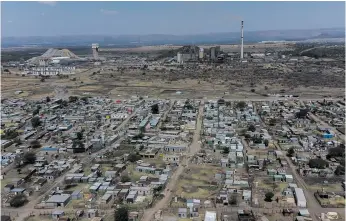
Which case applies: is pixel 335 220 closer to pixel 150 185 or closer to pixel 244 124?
pixel 150 185

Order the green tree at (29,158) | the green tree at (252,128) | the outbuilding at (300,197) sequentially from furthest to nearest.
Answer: the green tree at (252,128) < the green tree at (29,158) < the outbuilding at (300,197)

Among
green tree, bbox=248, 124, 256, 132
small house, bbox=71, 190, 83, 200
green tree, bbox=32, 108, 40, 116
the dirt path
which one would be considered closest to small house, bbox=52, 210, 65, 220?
small house, bbox=71, 190, 83, 200

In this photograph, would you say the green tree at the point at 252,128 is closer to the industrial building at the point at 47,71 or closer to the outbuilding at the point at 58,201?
the outbuilding at the point at 58,201

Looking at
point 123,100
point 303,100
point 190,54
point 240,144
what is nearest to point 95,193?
point 240,144

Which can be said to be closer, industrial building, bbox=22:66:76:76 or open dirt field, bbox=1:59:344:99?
open dirt field, bbox=1:59:344:99

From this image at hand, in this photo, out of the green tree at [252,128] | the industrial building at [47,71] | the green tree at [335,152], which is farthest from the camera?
the industrial building at [47,71]

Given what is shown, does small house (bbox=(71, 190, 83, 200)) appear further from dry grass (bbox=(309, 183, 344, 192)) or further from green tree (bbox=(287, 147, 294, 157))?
green tree (bbox=(287, 147, 294, 157))

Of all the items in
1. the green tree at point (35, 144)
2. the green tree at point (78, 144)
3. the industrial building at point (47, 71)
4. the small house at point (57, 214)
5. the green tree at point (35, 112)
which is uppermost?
the industrial building at point (47, 71)

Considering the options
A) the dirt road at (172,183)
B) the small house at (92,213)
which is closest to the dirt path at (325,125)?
the dirt road at (172,183)
